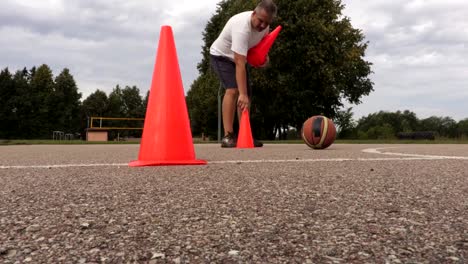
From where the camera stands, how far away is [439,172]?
11.4 feet

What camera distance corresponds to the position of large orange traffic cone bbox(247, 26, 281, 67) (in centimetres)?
684

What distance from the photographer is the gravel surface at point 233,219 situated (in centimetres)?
130

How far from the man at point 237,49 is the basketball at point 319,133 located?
1246mm

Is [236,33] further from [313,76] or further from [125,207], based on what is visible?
[313,76]

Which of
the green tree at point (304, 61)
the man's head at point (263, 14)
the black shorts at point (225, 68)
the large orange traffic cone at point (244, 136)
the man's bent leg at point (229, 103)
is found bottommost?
the large orange traffic cone at point (244, 136)

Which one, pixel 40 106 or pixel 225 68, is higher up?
pixel 40 106

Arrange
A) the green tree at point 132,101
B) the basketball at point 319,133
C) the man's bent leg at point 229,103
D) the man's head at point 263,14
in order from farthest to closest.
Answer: the green tree at point 132,101 < the basketball at point 319,133 < the man's bent leg at point 229,103 < the man's head at point 263,14

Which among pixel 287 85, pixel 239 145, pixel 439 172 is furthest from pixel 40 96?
pixel 439 172

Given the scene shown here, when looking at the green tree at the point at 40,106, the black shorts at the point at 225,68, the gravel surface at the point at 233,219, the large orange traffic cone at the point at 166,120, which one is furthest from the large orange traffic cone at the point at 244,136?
the green tree at the point at 40,106

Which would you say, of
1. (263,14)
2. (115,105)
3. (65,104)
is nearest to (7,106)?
(65,104)

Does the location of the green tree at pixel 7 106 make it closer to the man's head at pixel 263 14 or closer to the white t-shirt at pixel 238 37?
the white t-shirt at pixel 238 37

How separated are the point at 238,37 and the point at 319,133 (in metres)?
2.26

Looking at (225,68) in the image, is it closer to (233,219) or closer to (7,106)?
(233,219)

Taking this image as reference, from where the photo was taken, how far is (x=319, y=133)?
24.2 ft
